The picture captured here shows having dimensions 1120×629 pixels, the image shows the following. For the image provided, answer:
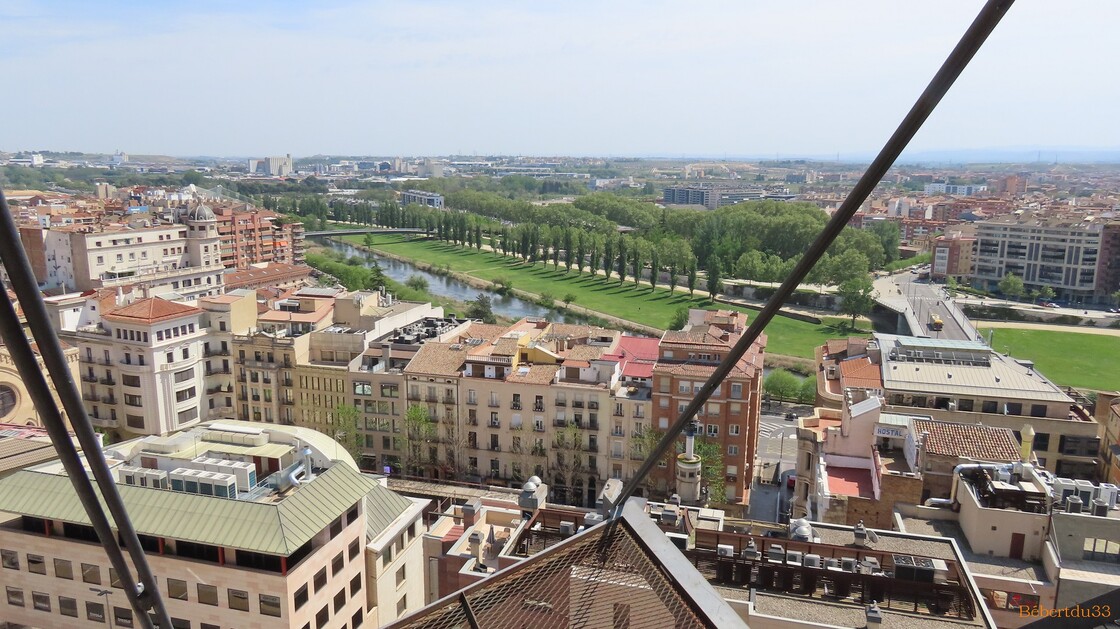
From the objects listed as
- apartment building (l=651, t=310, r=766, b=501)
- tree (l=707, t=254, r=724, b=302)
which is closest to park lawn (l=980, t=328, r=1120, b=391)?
tree (l=707, t=254, r=724, b=302)

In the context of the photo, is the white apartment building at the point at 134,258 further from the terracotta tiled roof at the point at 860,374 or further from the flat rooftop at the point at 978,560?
the flat rooftop at the point at 978,560

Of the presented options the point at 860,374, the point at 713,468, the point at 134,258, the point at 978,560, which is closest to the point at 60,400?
the point at 978,560

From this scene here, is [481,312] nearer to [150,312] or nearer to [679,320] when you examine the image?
[679,320]

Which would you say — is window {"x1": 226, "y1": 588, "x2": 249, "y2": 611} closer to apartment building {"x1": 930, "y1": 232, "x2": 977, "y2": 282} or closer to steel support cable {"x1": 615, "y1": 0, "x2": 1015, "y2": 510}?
steel support cable {"x1": 615, "y1": 0, "x2": 1015, "y2": 510}

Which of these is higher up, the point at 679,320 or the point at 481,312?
the point at 481,312

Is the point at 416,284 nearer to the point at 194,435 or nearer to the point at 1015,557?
the point at 194,435

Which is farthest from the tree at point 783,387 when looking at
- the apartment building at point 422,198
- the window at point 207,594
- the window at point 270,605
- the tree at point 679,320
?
the apartment building at point 422,198
